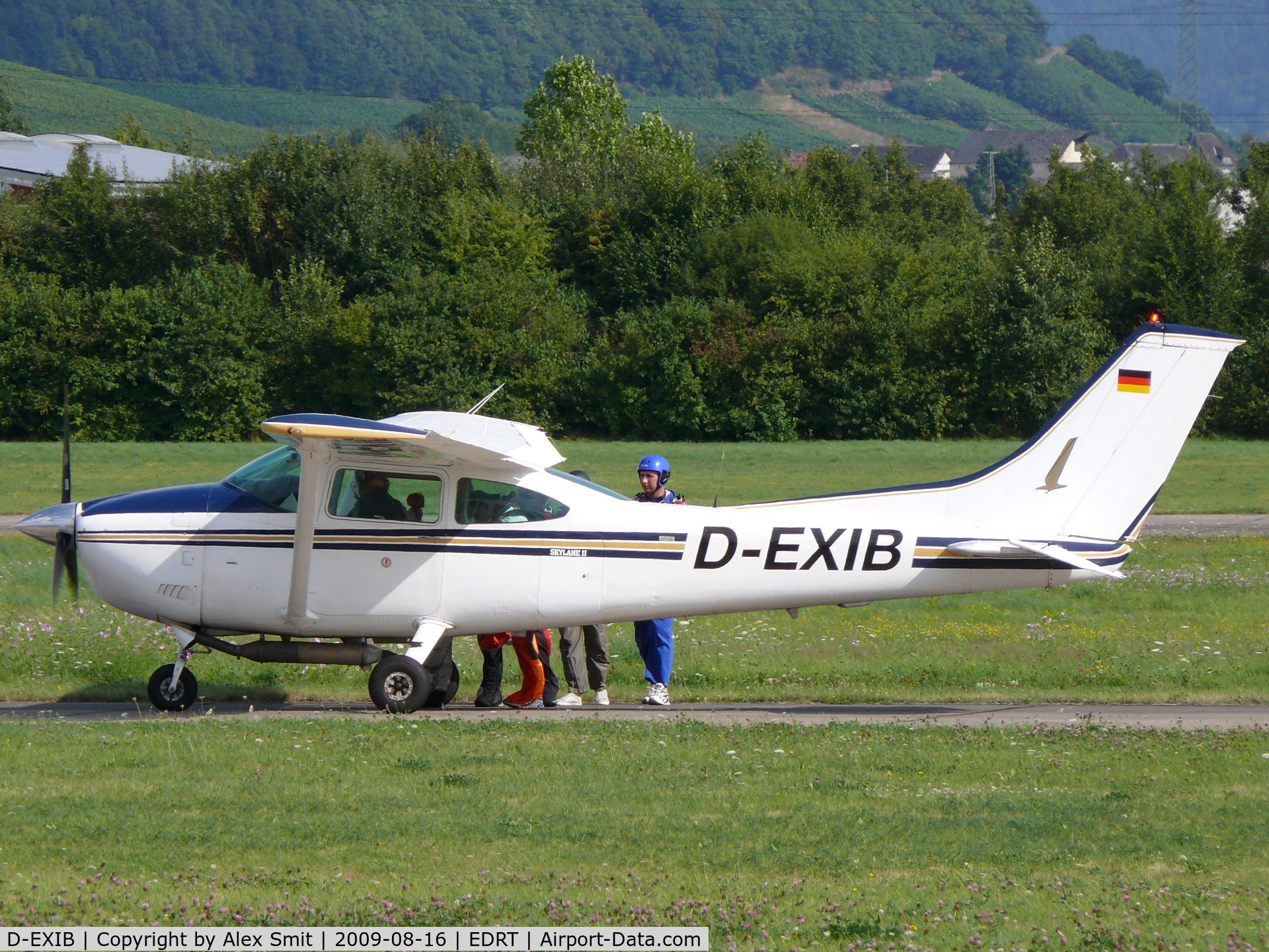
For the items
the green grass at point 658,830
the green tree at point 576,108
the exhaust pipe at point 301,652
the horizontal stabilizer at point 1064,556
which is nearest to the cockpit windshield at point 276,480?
the exhaust pipe at point 301,652

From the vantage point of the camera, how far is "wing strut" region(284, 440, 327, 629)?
424 inches

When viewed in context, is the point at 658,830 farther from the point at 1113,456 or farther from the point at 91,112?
the point at 91,112

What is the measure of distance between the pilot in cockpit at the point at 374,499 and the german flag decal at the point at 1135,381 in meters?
6.22

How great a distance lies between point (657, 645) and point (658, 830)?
4.87 metres

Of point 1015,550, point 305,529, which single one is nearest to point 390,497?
point 305,529

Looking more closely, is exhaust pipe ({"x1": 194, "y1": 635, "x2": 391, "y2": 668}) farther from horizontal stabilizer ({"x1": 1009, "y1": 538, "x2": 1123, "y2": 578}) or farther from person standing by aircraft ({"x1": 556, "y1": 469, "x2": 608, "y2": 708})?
horizontal stabilizer ({"x1": 1009, "y1": 538, "x2": 1123, "y2": 578})

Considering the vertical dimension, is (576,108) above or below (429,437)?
above

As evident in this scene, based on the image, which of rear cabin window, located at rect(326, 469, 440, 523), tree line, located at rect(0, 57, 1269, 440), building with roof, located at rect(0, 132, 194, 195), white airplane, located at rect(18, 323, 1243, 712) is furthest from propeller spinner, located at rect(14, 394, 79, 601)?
building with roof, located at rect(0, 132, 194, 195)

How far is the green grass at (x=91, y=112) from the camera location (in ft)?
507

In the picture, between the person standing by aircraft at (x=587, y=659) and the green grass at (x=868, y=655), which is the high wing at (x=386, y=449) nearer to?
the person standing by aircraft at (x=587, y=659)

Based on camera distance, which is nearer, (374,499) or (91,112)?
(374,499)

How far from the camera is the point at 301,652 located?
11.2 metres

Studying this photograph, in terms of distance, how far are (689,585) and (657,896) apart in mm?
5268

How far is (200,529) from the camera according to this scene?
11195 millimetres
